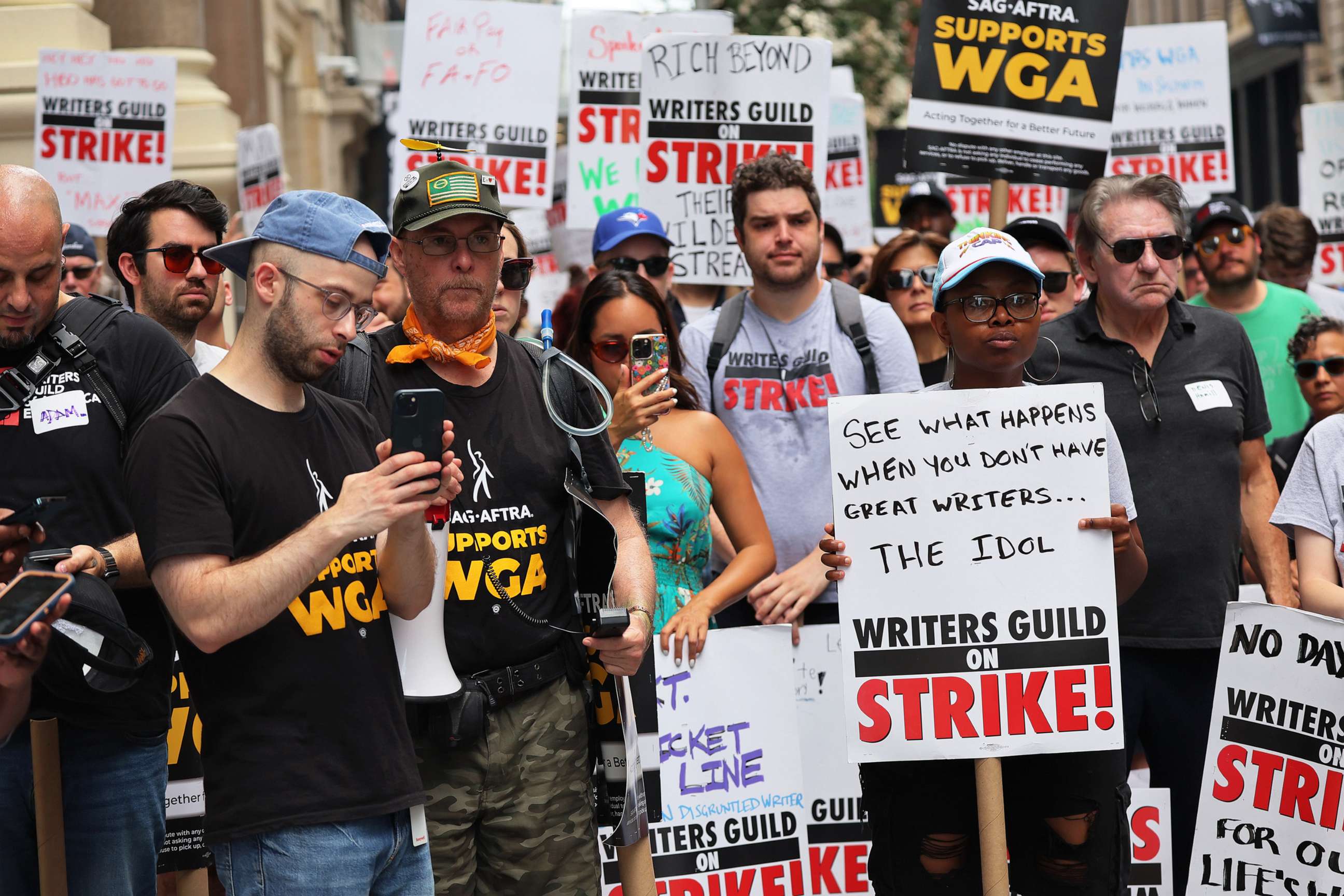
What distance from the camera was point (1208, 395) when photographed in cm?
470

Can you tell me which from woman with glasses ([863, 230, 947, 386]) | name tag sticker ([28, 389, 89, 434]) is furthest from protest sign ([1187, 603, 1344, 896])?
name tag sticker ([28, 389, 89, 434])

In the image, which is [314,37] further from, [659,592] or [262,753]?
[262,753]

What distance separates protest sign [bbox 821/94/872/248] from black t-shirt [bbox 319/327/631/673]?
717 cm

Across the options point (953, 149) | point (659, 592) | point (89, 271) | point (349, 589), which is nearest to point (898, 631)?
point (659, 592)

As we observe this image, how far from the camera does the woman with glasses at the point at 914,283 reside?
6.84 metres

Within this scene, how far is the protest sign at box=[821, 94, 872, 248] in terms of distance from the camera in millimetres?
10586

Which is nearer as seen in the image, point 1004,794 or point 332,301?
point 332,301

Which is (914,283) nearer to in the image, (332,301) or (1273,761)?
(1273,761)

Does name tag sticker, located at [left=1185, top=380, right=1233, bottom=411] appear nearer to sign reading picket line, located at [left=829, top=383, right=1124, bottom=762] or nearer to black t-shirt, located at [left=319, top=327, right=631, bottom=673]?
sign reading picket line, located at [left=829, top=383, right=1124, bottom=762]

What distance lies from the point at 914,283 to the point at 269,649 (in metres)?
4.50

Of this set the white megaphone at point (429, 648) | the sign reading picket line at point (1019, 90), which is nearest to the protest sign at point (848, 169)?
the sign reading picket line at point (1019, 90)

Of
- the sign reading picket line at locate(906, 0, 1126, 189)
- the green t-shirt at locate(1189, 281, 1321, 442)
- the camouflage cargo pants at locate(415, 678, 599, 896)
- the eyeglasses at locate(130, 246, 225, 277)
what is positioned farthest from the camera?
the green t-shirt at locate(1189, 281, 1321, 442)

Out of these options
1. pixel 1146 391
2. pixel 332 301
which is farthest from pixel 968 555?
pixel 332 301

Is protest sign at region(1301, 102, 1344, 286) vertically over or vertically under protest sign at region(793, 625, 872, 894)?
over
